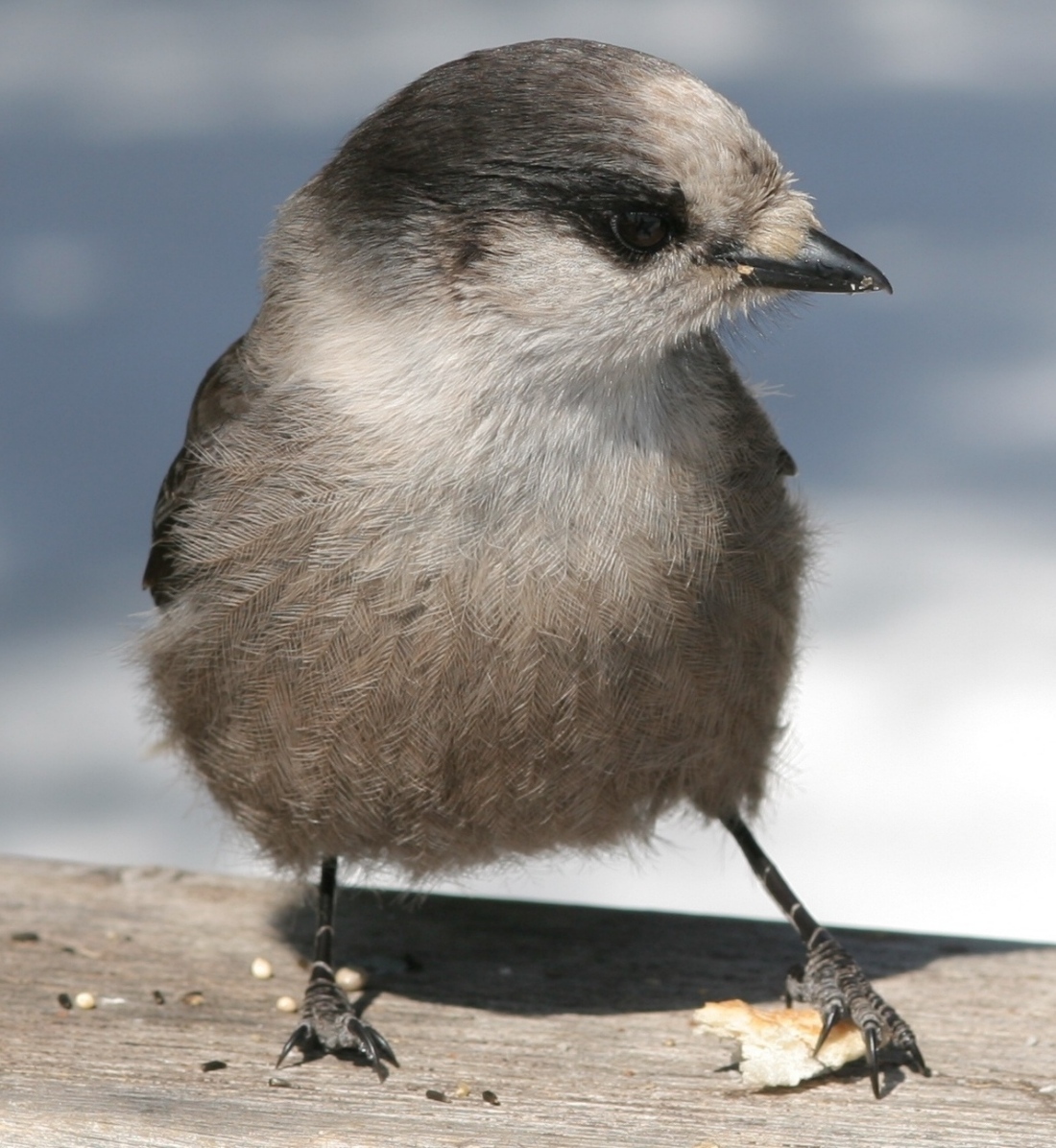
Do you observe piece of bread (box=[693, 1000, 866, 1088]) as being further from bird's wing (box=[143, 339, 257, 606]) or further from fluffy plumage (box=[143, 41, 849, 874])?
bird's wing (box=[143, 339, 257, 606])

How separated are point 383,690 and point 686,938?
132 centimetres

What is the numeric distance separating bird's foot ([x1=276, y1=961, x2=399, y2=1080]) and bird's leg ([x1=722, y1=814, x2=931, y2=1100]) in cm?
87

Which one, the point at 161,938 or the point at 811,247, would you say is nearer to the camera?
the point at 811,247

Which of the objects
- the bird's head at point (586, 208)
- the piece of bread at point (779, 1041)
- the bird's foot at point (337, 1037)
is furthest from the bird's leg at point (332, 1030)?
the bird's head at point (586, 208)

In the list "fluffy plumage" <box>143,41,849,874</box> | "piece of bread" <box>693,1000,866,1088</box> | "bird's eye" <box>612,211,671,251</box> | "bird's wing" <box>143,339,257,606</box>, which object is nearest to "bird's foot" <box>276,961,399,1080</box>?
"fluffy plumage" <box>143,41,849,874</box>

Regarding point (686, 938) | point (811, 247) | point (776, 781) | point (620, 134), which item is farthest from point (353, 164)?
point (686, 938)

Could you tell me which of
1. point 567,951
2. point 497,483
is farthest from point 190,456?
point 567,951

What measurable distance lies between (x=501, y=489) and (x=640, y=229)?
558 mm

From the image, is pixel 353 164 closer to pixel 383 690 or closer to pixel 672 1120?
pixel 383 690

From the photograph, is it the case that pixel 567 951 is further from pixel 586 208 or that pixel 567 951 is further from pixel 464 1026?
pixel 586 208

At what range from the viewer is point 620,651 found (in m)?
3.57

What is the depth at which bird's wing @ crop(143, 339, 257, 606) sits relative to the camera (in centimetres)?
385

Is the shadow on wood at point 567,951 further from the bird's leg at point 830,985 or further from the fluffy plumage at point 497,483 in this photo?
the fluffy plumage at point 497,483

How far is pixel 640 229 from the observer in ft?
10.8
